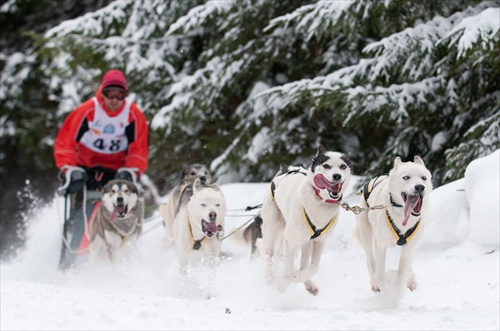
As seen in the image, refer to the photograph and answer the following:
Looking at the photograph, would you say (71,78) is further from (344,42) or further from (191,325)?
(191,325)

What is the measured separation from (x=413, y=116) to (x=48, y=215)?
18.3ft

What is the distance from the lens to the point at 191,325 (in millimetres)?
3596

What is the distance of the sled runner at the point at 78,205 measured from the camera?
6.98 metres

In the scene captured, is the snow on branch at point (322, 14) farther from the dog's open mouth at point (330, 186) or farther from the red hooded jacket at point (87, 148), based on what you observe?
the dog's open mouth at point (330, 186)

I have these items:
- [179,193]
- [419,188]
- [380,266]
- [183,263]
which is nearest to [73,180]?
[179,193]

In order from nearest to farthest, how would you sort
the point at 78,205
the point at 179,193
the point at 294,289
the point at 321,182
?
1. the point at 321,182
2. the point at 294,289
3. the point at 179,193
4. the point at 78,205

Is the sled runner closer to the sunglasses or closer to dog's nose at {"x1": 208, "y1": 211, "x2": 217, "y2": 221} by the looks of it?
the sunglasses

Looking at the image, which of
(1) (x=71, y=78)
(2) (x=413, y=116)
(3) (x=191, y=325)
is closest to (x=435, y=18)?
(2) (x=413, y=116)

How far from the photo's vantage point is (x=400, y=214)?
4.34 metres

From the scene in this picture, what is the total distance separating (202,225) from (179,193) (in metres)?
0.95

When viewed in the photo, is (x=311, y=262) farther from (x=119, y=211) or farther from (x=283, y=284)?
(x=119, y=211)

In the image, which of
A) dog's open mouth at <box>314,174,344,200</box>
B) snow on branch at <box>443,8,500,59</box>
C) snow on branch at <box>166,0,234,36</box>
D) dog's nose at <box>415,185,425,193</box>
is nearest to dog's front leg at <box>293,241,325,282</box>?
dog's open mouth at <box>314,174,344,200</box>

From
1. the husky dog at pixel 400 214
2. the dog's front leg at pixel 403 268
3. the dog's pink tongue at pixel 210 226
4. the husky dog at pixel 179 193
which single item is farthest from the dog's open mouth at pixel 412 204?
the husky dog at pixel 179 193

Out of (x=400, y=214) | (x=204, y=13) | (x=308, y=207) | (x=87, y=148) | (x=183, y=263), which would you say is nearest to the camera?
(x=400, y=214)
